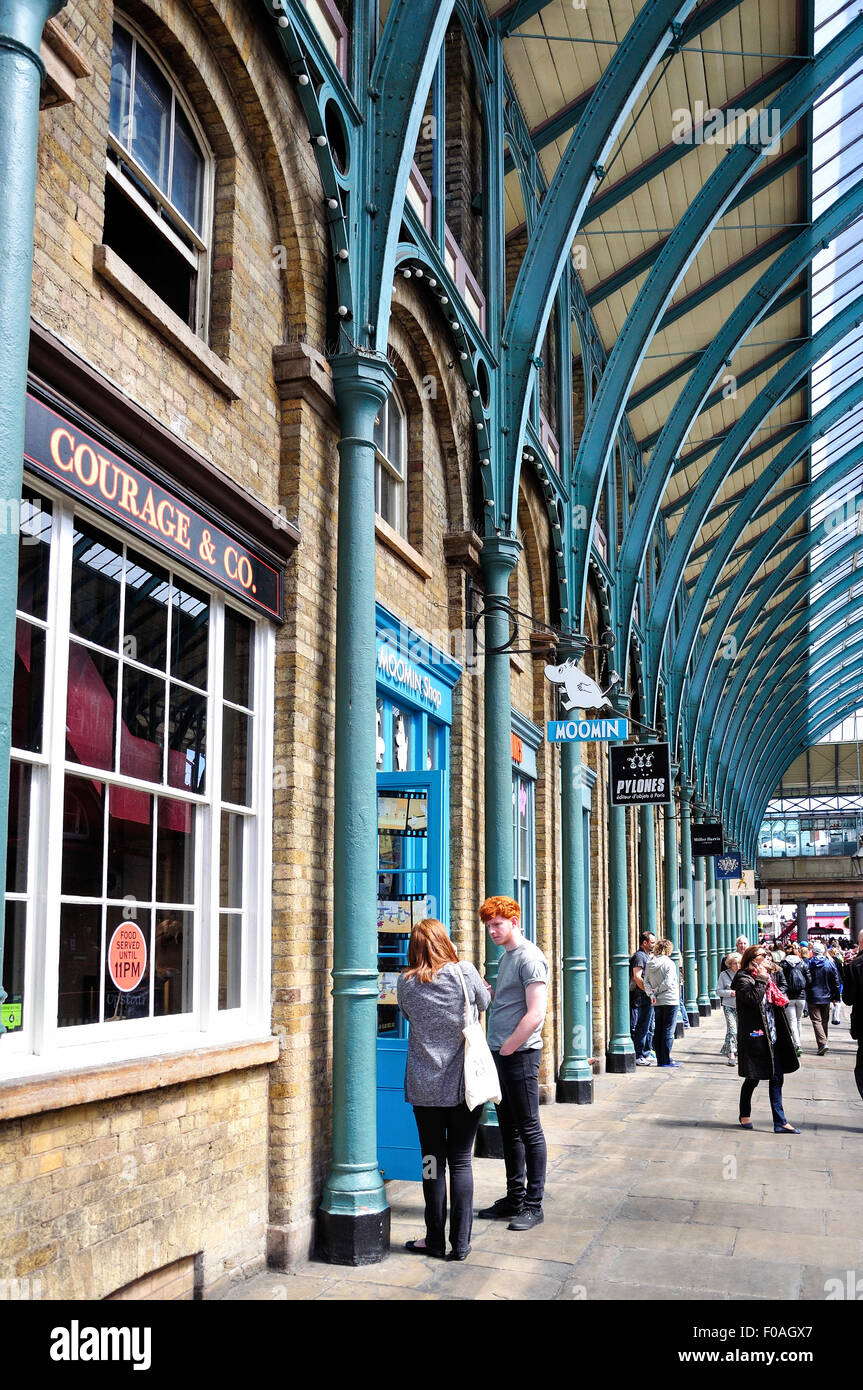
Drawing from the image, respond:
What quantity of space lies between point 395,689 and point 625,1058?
31.3 feet

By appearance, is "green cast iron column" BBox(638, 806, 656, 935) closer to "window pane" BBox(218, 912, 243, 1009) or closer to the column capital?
"window pane" BBox(218, 912, 243, 1009)

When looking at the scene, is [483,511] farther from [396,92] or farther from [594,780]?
[594,780]

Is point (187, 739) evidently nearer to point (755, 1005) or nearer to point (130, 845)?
point (130, 845)

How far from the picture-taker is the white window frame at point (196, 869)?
455 cm

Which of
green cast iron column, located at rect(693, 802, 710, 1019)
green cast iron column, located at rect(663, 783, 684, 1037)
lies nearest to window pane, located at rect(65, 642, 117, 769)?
green cast iron column, located at rect(663, 783, 684, 1037)

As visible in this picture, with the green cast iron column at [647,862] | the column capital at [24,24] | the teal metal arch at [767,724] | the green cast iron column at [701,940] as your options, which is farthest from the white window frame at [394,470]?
the teal metal arch at [767,724]

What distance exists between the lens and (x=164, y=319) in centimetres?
550

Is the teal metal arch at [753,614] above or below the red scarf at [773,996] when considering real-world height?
above

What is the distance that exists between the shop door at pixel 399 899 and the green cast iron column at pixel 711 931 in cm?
2664

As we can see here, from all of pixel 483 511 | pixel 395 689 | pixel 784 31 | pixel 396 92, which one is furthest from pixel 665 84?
pixel 395 689

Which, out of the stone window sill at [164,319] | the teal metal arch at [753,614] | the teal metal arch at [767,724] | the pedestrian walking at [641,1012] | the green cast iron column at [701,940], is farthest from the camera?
the teal metal arch at [767,724]

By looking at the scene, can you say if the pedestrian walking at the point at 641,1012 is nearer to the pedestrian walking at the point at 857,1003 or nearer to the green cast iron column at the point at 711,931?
the pedestrian walking at the point at 857,1003

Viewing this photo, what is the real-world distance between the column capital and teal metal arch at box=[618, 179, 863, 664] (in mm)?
13422

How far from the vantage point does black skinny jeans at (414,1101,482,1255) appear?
6105 mm
